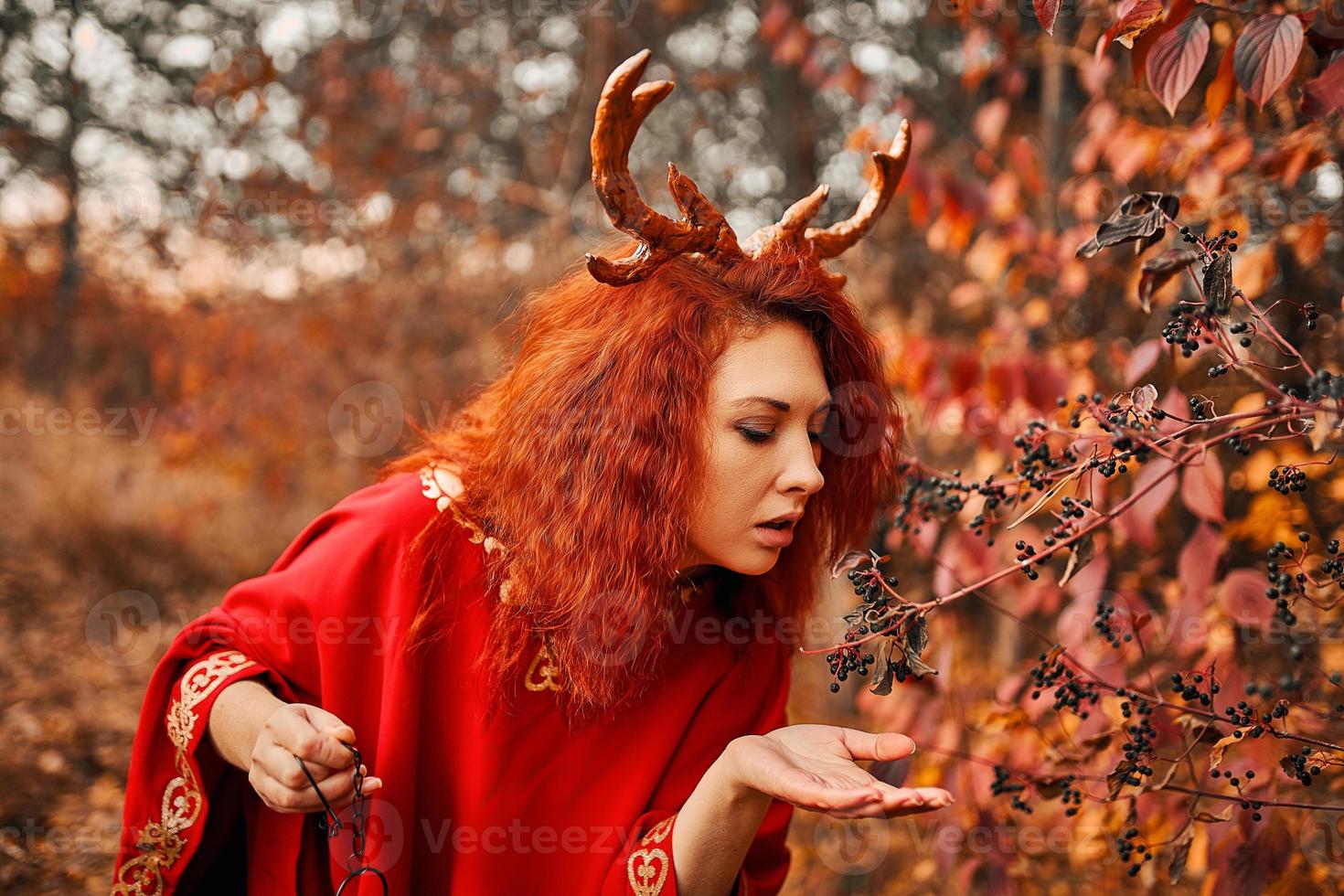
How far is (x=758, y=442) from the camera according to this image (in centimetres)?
155

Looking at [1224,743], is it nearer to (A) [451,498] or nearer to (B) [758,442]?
(B) [758,442]

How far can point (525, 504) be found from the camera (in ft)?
5.36

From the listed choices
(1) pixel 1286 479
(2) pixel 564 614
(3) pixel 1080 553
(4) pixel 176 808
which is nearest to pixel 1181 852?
(3) pixel 1080 553

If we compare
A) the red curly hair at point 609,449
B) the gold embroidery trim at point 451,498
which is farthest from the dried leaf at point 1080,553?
the gold embroidery trim at point 451,498

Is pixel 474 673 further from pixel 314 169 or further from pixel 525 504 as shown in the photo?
pixel 314 169

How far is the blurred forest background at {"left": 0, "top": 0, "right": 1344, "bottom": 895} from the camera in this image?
1.68m

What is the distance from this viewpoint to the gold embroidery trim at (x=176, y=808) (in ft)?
5.26

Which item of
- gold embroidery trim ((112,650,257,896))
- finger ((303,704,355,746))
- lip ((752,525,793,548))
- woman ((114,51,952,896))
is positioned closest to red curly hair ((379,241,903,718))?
woman ((114,51,952,896))

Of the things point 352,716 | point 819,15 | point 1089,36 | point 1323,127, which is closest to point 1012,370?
point 1323,127

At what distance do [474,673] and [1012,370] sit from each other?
1581mm

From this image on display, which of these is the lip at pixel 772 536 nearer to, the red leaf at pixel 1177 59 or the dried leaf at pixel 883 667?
Result: the dried leaf at pixel 883 667

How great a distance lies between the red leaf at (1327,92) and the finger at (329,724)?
163cm

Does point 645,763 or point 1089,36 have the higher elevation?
point 1089,36

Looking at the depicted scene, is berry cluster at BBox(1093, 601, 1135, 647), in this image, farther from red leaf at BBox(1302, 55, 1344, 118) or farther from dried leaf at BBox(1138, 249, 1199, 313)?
red leaf at BBox(1302, 55, 1344, 118)
